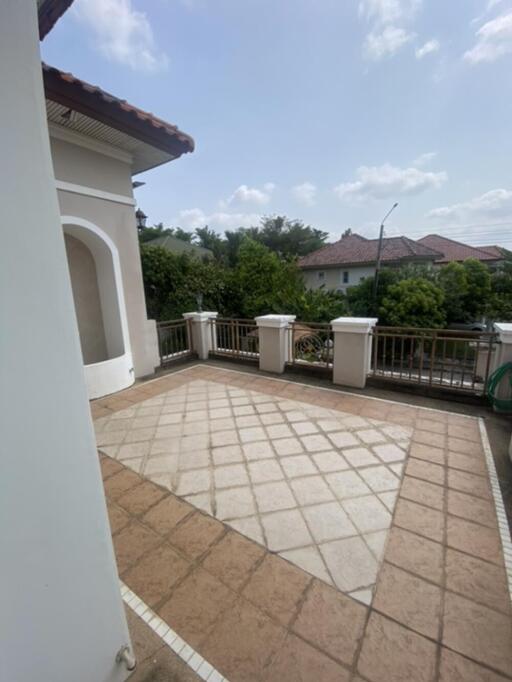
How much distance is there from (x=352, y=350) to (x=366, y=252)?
18.3 m

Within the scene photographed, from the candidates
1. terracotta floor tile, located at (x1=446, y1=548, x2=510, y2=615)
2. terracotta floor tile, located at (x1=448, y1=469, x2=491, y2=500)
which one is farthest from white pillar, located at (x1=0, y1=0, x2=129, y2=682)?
terracotta floor tile, located at (x1=448, y1=469, x2=491, y2=500)

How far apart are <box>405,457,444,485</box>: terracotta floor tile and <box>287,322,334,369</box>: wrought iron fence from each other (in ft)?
7.24

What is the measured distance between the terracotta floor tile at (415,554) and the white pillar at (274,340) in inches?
128

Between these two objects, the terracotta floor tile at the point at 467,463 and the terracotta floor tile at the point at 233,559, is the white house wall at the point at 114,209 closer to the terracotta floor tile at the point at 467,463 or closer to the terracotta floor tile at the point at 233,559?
the terracotta floor tile at the point at 233,559

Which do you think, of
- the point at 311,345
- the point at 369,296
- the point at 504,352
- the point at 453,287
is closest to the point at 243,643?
the point at 504,352

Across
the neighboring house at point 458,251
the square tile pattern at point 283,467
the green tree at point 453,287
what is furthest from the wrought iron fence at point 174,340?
the neighboring house at point 458,251

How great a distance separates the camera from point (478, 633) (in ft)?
4.45

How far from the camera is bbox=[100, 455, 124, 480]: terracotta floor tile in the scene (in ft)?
8.37

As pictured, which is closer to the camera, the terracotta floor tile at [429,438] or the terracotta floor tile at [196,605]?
the terracotta floor tile at [196,605]

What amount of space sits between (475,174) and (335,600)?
9639 mm

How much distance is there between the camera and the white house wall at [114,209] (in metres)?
3.71

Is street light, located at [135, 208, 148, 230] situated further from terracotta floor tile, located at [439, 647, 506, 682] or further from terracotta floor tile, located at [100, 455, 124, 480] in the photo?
terracotta floor tile, located at [439, 647, 506, 682]

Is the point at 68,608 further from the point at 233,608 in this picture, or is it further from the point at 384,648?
the point at 384,648

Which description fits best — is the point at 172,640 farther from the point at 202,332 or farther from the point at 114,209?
the point at 202,332
